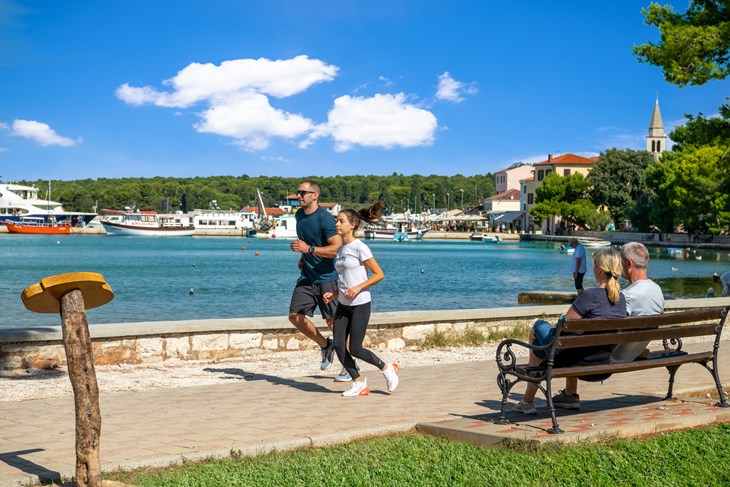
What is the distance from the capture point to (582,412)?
6969 millimetres

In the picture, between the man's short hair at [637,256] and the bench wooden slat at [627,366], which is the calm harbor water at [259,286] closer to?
the man's short hair at [637,256]

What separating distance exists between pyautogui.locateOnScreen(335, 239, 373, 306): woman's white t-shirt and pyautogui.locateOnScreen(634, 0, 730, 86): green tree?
9530 millimetres

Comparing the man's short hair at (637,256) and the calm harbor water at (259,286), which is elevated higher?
the man's short hair at (637,256)

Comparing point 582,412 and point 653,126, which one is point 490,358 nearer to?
point 582,412

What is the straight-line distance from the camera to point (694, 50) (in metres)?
14.9

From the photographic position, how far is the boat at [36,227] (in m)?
145

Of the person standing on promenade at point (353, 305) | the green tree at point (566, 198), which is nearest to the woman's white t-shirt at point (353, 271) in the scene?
the person standing on promenade at point (353, 305)

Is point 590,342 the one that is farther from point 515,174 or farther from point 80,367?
point 515,174

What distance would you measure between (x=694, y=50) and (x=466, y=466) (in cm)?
1183

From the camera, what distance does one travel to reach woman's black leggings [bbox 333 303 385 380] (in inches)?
310

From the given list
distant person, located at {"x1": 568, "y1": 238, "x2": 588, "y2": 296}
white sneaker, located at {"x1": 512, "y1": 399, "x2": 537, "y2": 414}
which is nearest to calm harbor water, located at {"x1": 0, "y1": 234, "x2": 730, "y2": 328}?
distant person, located at {"x1": 568, "y1": 238, "x2": 588, "y2": 296}

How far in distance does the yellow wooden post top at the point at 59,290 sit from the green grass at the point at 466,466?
1066 mm

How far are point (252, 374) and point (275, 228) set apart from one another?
13414 centimetres

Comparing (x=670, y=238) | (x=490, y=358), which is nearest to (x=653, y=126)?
(x=670, y=238)
